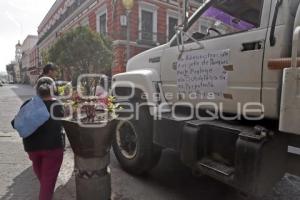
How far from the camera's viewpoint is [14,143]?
6473mm

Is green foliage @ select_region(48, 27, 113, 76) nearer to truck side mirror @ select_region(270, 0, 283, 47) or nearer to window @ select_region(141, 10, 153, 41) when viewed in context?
window @ select_region(141, 10, 153, 41)

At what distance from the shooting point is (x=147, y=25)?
69.3 feet

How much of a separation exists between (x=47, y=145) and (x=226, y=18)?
2.49 metres

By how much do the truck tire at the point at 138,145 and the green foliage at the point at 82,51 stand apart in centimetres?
1039

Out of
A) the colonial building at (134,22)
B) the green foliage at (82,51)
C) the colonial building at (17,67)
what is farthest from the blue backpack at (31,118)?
the colonial building at (17,67)

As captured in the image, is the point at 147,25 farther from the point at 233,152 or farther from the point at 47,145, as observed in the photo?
the point at 233,152

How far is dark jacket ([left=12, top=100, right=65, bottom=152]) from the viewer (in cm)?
317

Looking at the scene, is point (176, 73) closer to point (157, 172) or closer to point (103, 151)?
point (103, 151)

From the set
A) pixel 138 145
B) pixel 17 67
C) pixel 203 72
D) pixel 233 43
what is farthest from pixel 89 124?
pixel 17 67

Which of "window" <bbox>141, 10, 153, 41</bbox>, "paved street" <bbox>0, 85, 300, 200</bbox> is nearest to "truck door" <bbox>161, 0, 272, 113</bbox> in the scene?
"paved street" <bbox>0, 85, 300, 200</bbox>

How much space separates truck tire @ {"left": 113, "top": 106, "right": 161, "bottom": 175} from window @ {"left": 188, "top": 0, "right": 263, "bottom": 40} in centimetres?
129

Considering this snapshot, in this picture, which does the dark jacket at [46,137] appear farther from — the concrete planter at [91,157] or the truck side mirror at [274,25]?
the truck side mirror at [274,25]

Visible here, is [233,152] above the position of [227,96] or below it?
below

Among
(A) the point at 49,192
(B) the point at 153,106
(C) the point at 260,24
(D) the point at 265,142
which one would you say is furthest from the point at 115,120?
(C) the point at 260,24
